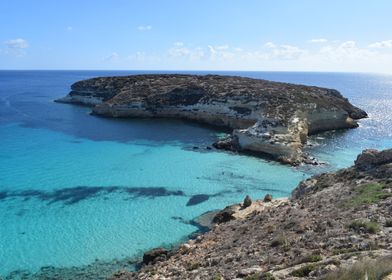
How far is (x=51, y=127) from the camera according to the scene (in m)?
68.8

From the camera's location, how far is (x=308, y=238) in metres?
18.4

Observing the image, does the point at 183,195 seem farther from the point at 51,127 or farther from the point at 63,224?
the point at 51,127

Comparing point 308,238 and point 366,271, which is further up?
point 366,271

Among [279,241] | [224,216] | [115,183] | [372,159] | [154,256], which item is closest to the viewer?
[279,241]

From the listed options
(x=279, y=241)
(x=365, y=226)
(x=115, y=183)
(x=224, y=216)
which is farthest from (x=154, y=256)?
(x=115, y=183)

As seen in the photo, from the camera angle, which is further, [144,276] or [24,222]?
[24,222]

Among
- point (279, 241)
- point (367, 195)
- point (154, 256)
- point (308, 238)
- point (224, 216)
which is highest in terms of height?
point (367, 195)

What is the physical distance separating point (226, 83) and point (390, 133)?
32.1 m

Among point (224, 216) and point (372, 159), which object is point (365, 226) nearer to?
point (372, 159)

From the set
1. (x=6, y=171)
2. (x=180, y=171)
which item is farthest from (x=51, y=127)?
(x=180, y=171)

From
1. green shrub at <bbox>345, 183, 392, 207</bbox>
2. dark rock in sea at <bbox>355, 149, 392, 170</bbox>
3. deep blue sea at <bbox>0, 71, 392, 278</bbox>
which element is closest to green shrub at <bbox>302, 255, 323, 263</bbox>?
green shrub at <bbox>345, 183, 392, 207</bbox>

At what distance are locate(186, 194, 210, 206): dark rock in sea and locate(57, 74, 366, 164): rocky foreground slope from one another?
14520 millimetres

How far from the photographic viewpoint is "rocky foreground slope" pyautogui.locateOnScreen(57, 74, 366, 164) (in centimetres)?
5250

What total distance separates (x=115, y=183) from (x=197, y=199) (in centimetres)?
843
